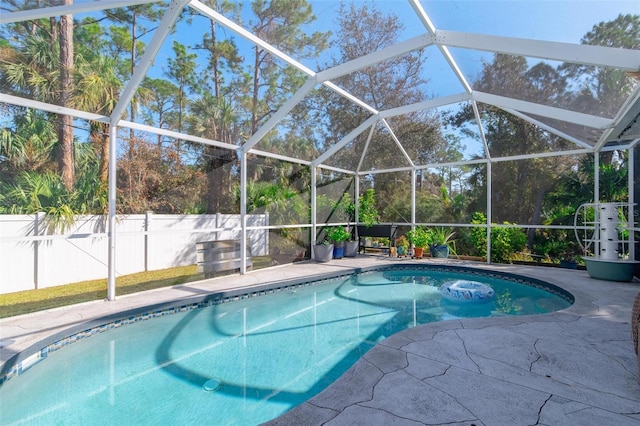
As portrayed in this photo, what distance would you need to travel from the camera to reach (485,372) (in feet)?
8.04

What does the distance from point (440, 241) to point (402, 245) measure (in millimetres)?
1174

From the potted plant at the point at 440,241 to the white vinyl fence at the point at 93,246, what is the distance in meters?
5.02

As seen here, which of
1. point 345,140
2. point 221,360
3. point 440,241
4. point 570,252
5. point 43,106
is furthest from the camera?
point 440,241

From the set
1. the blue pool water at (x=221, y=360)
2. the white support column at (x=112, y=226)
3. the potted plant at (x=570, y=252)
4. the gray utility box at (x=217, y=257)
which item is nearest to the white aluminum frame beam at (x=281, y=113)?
the gray utility box at (x=217, y=257)

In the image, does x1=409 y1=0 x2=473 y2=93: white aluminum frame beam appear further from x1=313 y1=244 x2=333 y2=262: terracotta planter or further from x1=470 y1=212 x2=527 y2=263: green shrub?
x1=313 y1=244 x2=333 y2=262: terracotta planter

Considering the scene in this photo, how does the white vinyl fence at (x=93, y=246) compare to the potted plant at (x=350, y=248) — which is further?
the potted plant at (x=350, y=248)

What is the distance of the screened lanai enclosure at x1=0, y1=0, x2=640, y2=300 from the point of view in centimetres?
401

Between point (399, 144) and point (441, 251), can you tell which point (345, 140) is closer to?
point (399, 144)

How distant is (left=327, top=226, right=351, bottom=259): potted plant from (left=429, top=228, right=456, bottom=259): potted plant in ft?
8.66

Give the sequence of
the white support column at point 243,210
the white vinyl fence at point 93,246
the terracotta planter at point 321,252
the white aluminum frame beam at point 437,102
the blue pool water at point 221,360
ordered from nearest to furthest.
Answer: the blue pool water at point 221,360
the white vinyl fence at point 93,246
the white aluminum frame beam at point 437,102
the white support column at point 243,210
the terracotta planter at point 321,252

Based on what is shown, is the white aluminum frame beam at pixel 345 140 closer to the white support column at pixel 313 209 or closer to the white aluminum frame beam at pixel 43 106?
the white support column at pixel 313 209

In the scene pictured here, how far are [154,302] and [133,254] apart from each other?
2469 millimetres

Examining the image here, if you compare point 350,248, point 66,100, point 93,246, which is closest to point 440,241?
point 350,248

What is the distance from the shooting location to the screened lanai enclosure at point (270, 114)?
4008mm
